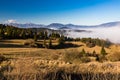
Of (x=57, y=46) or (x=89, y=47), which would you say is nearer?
(x=57, y=46)

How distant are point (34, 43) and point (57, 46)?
12.1m

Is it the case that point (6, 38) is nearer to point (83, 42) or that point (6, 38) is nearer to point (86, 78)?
point (83, 42)

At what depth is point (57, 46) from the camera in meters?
114

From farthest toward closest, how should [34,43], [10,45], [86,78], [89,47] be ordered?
[89,47] → [34,43] → [10,45] → [86,78]

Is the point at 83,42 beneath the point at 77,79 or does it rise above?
beneath

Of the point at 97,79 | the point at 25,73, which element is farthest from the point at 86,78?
the point at 25,73

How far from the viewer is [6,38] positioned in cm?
11256

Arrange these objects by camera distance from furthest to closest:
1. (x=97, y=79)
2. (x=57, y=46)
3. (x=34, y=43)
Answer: (x=57, y=46), (x=34, y=43), (x=97, y=79)

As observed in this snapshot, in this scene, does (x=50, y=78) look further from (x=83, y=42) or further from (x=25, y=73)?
(x=83, y=42)

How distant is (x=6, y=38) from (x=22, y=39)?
A: 7.83 metres

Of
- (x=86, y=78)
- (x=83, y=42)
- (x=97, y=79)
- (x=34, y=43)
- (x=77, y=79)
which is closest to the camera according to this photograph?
(x=97, y=79)

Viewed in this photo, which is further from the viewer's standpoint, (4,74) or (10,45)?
(10,45)

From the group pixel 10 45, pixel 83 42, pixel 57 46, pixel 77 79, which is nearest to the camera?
pixel 77 79

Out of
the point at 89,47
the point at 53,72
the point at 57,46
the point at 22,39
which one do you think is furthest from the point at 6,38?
the point at 53,72
